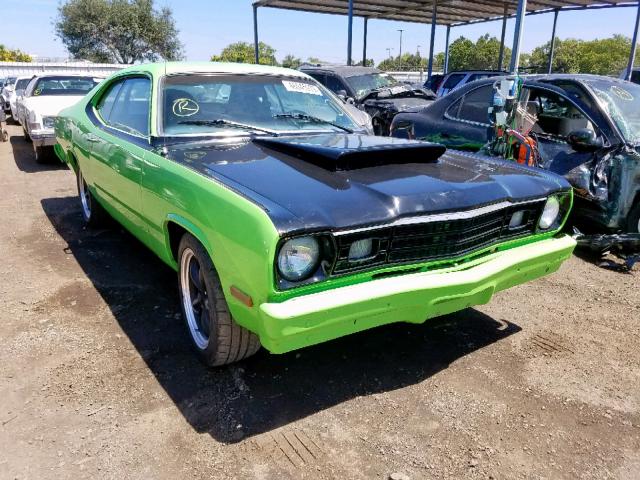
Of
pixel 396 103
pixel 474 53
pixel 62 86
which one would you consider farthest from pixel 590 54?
pixel 62 86

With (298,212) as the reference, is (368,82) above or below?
above

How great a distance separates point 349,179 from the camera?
2557 millimetres

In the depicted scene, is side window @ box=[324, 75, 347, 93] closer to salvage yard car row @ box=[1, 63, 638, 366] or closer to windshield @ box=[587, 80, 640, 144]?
windshield @ box=[587, 80, 640, 144]

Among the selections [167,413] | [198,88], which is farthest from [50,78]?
[167,413]

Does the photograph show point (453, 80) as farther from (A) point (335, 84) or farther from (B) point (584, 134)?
(B) point (584, 134)

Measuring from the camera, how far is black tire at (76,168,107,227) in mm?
4898

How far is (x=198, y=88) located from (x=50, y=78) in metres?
8.16

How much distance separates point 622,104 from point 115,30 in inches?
1723

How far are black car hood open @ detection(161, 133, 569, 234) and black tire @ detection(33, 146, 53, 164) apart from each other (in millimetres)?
6832

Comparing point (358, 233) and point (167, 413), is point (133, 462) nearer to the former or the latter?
point (167, 413)

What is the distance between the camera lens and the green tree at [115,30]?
132 feet

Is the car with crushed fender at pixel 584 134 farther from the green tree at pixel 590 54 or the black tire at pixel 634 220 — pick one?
the green tree at pixel 590 54

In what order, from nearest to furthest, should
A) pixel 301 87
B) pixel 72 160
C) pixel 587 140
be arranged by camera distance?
pixel 301 87 < pixel 587 140 < pixel 72 160

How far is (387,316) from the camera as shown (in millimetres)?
2281
